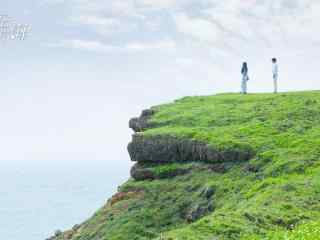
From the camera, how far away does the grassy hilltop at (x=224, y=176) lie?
23578 mm

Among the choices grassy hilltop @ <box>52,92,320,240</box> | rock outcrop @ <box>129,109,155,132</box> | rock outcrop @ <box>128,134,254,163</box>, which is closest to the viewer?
grassy hilltop @ <box>52,92,320,240</box>

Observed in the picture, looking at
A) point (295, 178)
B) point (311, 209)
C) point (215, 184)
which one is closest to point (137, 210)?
point (215, 184)

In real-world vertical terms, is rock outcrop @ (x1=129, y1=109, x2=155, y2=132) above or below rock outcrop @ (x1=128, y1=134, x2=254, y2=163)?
above

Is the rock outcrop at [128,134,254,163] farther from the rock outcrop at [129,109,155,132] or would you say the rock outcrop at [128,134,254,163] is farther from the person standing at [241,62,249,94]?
the person standing at [241,62,249,94]

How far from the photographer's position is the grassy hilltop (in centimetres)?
2358

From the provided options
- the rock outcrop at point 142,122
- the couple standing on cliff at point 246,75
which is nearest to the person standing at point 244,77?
the couple standing on cliff at point 246,75

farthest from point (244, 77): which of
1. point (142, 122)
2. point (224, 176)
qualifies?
point (224, 176)

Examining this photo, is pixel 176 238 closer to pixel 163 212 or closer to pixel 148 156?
pixel 163 212

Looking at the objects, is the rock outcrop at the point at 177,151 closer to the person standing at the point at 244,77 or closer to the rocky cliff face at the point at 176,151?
the rocky cliff face at the point at 176,151

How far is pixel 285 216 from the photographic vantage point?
23594 millimetres

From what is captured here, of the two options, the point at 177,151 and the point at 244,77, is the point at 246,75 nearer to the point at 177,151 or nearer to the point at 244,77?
the point at 244,77

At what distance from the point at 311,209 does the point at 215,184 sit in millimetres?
9169

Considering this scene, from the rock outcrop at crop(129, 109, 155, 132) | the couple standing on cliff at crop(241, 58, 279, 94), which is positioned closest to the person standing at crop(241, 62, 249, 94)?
the couple standing on cliff at crop(241, 58, 279, 94)

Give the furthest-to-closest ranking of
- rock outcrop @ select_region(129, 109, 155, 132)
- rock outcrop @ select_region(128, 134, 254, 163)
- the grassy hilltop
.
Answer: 1. rock outcrop @ select_region(129, 109, 155, 132)
2. rock outcrop @ select_region(128, 134, 254, 163)
3. the grassy hilltop
